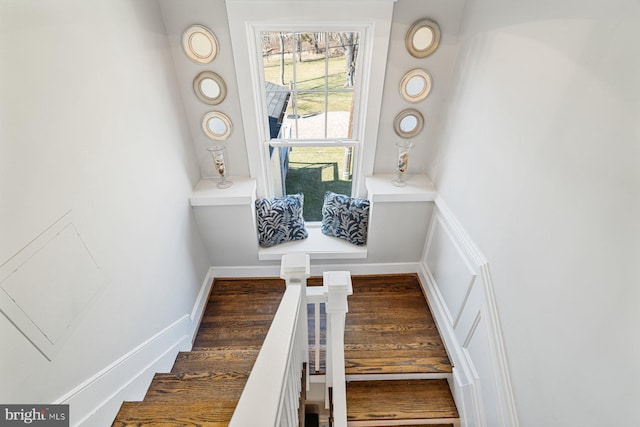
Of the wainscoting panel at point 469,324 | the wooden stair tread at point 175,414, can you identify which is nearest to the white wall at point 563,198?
the wainscoting panel at point 469,324

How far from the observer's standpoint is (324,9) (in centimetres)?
193

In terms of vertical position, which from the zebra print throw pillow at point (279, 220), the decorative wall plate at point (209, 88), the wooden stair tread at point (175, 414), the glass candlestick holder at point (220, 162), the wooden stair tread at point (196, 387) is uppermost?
the decorative wall plate at point (209, 88)

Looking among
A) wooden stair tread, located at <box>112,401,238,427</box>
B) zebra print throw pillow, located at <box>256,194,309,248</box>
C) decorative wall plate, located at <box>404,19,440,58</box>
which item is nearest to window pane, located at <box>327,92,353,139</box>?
decorative wall plate, located at <box>404,19,440,58</box>

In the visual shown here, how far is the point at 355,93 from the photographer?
7.66ft

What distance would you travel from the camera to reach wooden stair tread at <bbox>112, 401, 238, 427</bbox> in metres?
1.15

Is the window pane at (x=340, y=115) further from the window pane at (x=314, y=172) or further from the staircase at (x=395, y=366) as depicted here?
the staircase at (x=395, y=366)

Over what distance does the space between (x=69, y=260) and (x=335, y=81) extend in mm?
1930

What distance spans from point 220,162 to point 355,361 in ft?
5.83

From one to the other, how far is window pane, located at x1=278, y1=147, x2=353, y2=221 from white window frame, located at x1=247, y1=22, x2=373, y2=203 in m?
0.09

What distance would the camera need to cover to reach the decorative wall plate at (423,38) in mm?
2000

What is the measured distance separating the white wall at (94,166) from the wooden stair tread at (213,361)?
27cm

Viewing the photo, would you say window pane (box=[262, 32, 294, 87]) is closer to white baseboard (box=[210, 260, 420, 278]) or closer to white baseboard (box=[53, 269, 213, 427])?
white baseboard (box=[210, 260, 420, 278])

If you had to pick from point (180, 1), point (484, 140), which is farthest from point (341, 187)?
point (180, 1)

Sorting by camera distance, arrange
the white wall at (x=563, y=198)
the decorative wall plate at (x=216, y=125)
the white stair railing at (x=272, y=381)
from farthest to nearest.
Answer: the decorative wall plate at (x=216, y=125) < the white wall at (x=563, y=198) < the white stair railing at (x=272, y=381)
